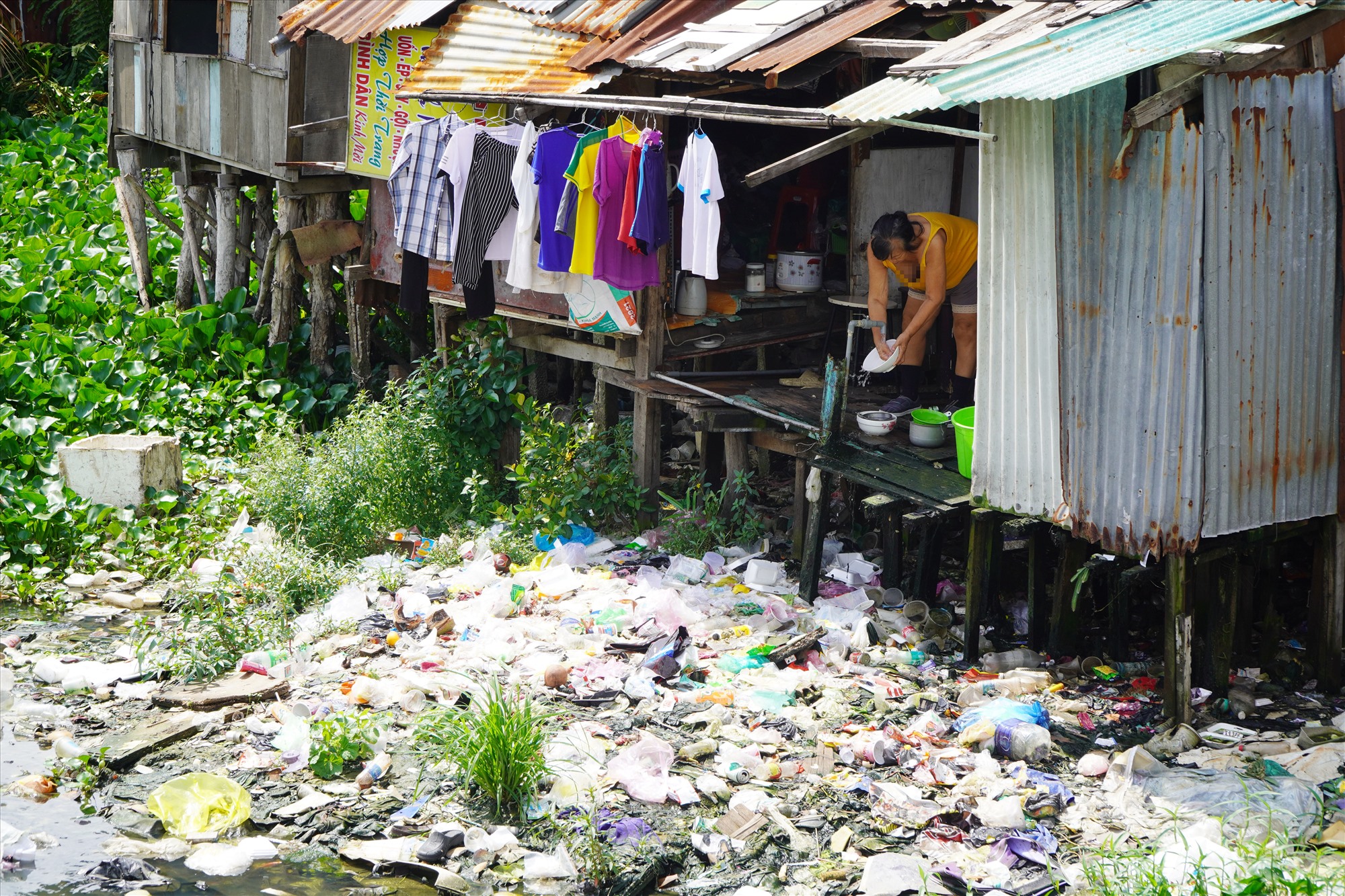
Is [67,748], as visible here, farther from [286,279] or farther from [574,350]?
[286,279]

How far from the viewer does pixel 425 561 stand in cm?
895

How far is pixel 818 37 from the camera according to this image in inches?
289

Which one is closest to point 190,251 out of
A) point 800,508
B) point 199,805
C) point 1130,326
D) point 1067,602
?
point 800,508

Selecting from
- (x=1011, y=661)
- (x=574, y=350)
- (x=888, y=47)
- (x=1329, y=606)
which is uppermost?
(x=888, y=47)

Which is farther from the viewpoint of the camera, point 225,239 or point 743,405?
point 225,239

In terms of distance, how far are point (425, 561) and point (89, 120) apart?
40.2 ft

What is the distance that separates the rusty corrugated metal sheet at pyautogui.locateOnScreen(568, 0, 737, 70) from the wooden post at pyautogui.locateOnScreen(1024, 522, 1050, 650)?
3881mm

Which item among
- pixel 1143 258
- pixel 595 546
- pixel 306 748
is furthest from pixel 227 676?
pixel 1143 258

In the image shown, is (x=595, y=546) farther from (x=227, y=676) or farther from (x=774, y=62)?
(x=774, y=62)

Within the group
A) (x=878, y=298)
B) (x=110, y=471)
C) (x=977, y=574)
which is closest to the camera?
(x=977, y=574)

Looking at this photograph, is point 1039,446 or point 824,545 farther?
point 824,545

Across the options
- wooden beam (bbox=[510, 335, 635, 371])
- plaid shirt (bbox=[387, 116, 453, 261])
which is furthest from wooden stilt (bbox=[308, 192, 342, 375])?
plaid shirt (bbox=[387, 116, 453, 261])

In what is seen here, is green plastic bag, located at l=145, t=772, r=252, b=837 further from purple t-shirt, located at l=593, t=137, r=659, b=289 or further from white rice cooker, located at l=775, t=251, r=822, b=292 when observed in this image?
white rice cooker, located at l=775, t=251, r=822, b=292

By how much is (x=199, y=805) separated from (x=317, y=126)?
6.86 m
